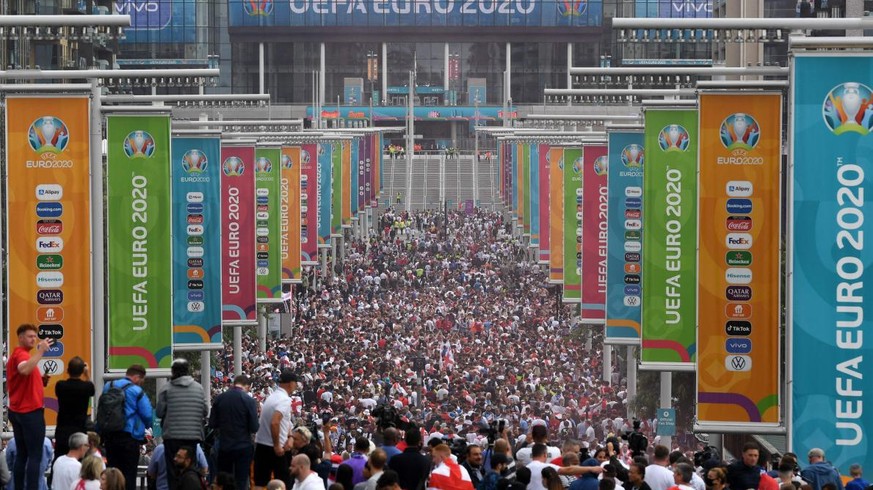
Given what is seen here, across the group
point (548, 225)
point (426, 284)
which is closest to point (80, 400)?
point (548, 225)

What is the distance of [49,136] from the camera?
20.8 metres

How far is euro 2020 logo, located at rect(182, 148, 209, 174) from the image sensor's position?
93.7 ft

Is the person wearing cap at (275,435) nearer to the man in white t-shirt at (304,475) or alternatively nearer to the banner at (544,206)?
the man in white t-shirt at (304,475)

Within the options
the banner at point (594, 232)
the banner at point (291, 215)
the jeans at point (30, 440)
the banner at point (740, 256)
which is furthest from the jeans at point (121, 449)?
the banner at point (291, 215)

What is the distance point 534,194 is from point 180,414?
3721 centimetres

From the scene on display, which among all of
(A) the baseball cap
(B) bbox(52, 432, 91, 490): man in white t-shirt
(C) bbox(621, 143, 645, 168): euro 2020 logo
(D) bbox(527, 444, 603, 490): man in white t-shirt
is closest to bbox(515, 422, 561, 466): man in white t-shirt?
(D) bbox(527, 444, 603, 490): man in white t-shirt

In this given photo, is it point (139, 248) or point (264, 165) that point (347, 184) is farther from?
point (139, 248)

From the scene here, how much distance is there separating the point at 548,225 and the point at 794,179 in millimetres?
29737

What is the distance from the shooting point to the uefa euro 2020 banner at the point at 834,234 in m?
16.1

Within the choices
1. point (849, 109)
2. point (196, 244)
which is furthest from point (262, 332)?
point (849, 109)

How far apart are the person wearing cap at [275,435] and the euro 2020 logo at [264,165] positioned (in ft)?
70.5

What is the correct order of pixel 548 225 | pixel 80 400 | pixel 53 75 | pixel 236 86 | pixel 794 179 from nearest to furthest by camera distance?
pixel 80 400 < pixel 794 179 < pixel 53 75 < pixel 548 225 < pixel 236 86

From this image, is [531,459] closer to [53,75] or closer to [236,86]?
[53,75]

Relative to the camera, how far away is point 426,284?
206 feet
